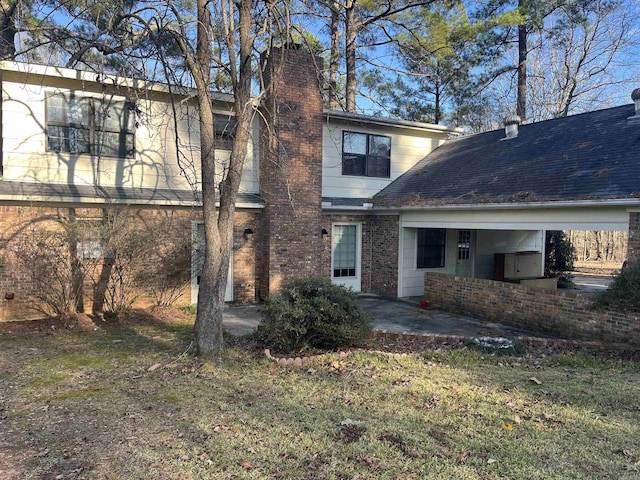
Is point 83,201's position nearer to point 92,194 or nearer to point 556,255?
point 92,194

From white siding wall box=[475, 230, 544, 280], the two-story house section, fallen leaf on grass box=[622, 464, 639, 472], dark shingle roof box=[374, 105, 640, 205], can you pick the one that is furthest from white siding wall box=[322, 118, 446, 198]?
fallen leaf on grass box=[622, 464, 639, 472]

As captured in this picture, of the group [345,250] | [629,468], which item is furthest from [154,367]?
[345,250]

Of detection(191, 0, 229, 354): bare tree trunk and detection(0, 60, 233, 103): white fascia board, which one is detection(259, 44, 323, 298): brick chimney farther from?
detection(191, 0, 229, 354): bare tree trunk

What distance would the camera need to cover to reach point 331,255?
13.4m

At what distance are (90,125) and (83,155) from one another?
27.5 inches

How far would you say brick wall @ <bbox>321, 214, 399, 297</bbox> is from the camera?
521 inches

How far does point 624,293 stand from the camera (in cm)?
757

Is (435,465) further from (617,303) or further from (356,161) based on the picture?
(356,161)

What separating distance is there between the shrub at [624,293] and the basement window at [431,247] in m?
6.03

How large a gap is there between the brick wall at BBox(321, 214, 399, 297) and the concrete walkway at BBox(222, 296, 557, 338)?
1.66m

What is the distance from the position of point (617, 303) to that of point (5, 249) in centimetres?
1132

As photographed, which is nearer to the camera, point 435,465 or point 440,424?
point 435,465

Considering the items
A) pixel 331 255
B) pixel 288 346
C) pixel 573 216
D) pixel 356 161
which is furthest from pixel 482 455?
pixel 356 161

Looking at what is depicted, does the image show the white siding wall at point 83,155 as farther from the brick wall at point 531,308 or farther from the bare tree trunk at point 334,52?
the brick wall at point 531,308
